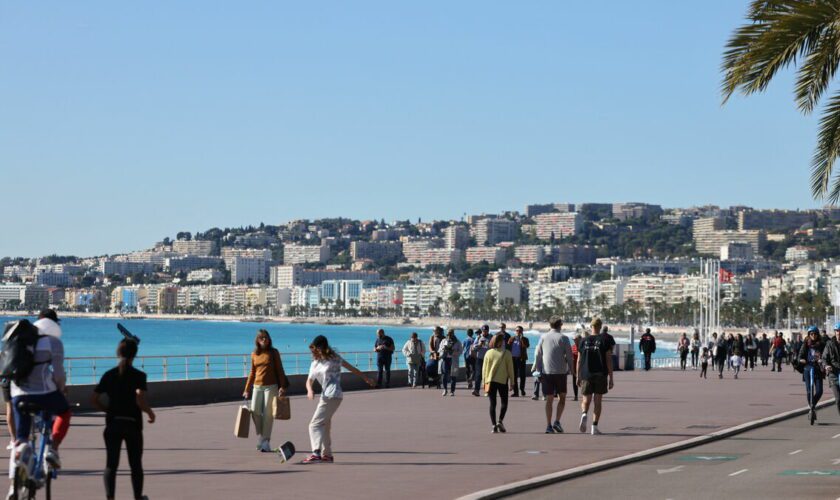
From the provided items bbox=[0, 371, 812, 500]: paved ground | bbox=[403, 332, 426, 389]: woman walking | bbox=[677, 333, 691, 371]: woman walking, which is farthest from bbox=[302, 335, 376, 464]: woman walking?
bbox=[677, 333, 691, 371]: woman walking

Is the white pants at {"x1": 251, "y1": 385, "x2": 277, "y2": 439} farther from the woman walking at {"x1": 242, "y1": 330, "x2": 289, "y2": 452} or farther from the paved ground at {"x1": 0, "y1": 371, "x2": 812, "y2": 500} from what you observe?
the paved ground at {"x1": 0, "y1": 371, "x2": 812, "y2": 500}

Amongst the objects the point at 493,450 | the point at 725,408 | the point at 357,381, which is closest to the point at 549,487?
the point at 493,450

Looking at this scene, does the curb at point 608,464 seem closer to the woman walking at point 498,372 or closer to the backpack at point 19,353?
the woman walking at point 498,372

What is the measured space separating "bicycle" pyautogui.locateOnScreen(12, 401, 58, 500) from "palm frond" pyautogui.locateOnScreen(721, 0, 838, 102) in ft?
25.1

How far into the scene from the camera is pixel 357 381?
32.9 meters

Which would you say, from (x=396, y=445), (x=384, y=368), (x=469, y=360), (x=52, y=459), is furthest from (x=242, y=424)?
(x=384, y=368)

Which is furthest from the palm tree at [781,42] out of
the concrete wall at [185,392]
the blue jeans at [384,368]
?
the blue jeans at [384,368]

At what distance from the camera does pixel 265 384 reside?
56.0ft

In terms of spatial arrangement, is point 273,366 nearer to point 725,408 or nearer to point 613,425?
point 613,425

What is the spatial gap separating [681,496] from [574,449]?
15.0 ft

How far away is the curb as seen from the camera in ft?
43.0

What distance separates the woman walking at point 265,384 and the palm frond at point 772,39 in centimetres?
578

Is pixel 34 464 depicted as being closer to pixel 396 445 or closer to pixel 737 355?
pixel 396 445

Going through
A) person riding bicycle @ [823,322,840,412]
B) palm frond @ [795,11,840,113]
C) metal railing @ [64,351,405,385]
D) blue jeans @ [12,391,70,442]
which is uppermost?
palm frond @ [795,11,840,113]
